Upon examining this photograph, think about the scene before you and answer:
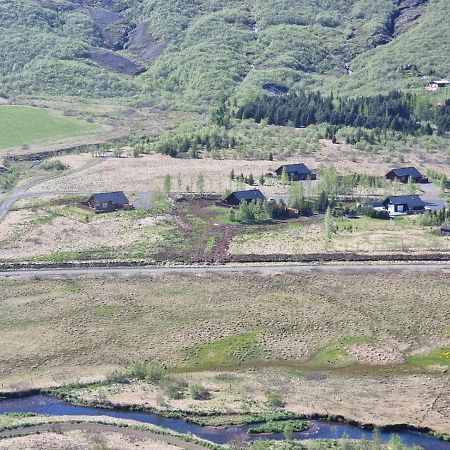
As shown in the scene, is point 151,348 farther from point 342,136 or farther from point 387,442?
point 342,136

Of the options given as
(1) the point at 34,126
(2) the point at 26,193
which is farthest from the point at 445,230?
(1) the point at 34,126

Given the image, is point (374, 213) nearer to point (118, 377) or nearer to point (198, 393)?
point (198, 393)

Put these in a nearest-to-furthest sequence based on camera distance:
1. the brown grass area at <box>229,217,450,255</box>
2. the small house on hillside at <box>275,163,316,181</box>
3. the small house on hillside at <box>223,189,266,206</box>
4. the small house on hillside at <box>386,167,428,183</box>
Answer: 1. the brown grass area at <box>229,217,450,255</box>
2. the small house on hillside at <box>223,189,266,206</box>
3. the small house on hillside at <box>386,167,428,183</box>
4. the small house on hillside at <box>275,163,316,181</box>

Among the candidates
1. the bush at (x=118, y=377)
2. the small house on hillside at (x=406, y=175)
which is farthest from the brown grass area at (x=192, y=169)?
the bush at (x=118, y=377)

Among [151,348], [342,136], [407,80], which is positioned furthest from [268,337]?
[407,80]

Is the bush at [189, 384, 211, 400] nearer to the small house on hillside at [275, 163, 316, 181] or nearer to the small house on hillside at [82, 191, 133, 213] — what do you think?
the small house on hillside at [82, 191, 133, 213]

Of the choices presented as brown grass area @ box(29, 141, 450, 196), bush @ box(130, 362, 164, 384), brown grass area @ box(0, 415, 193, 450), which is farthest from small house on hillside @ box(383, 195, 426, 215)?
brown grass area @ box(0, 415, 193, 450)
